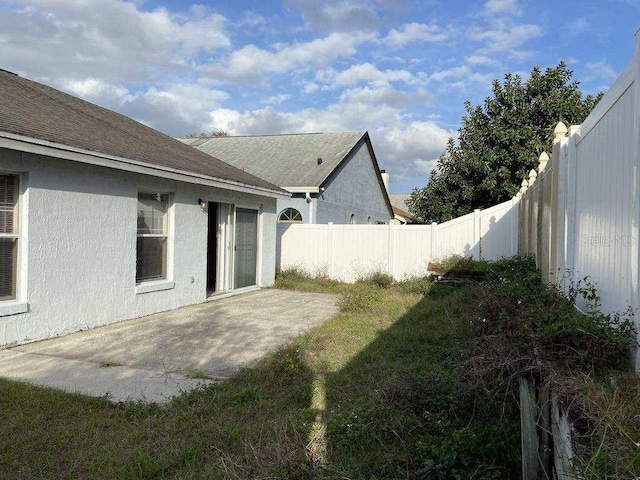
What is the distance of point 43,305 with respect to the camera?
22.9ft

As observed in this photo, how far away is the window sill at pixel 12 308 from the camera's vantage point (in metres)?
6.39

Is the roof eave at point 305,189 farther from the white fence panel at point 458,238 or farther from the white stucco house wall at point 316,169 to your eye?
the white fence panel at point 458,238

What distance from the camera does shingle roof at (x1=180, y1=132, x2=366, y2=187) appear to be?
59.6 ft

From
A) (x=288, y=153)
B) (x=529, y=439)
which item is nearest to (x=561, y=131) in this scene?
(x=529, y=439)

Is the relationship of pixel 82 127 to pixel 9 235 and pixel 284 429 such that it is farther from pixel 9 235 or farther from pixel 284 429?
pixel 284 429

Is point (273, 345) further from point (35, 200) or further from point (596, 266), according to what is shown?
point (596, 266)

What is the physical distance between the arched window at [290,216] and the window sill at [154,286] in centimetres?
851

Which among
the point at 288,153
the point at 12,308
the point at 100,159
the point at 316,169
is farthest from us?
the point at 288,153

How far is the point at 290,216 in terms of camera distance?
18.1 m

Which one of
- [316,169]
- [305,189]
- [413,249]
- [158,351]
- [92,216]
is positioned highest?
[316,169]

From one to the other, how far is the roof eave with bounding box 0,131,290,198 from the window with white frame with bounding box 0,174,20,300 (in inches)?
23.8

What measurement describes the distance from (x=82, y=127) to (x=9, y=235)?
260 cm

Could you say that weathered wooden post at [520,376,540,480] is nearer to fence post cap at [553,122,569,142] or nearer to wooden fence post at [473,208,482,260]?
fence post cap at [553,122,569,142]

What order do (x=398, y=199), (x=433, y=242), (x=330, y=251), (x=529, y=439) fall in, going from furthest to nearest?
(x=398, y=199) → (x=330, y=251) → (x=433, y=242) → (x=529, y=439)
